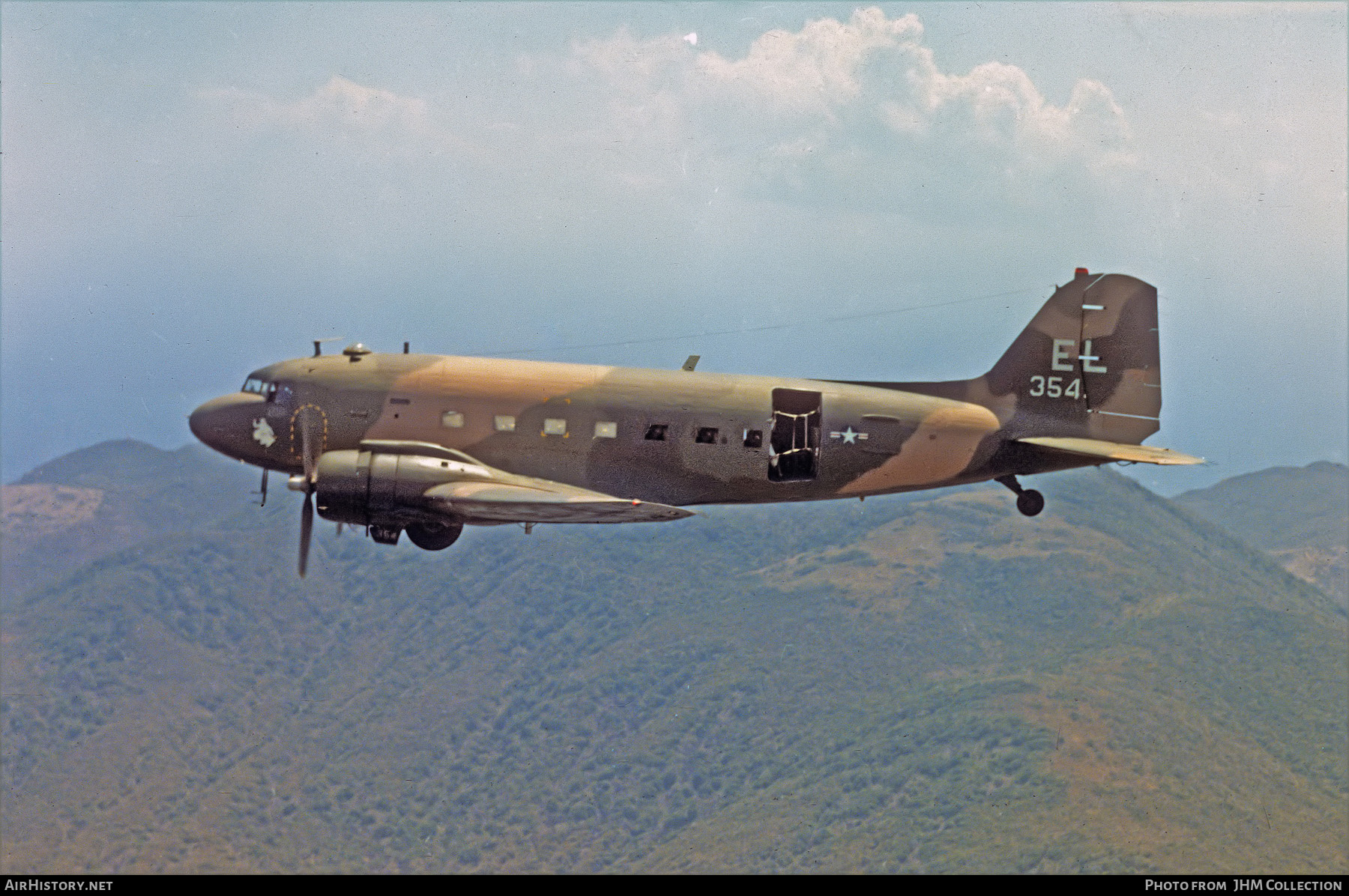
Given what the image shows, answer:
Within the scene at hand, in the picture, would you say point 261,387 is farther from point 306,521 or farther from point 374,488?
point 374,488

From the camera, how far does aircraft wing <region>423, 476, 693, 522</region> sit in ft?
139

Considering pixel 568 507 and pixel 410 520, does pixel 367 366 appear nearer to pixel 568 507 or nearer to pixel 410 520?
pixel 410 520

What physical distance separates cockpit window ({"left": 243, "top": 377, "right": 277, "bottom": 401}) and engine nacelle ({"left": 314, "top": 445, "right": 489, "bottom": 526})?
4455 mm

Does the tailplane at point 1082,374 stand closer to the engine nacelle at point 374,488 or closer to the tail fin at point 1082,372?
the tail fin at point 1082,372

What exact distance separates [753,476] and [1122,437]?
13570 millimetres

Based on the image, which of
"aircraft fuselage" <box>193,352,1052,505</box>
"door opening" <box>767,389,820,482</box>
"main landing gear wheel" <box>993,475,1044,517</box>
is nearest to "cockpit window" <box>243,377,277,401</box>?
"aircraft fuselage" <box>193,352,1052,505</box>

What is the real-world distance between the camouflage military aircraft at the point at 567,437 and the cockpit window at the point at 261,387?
53 millimetres

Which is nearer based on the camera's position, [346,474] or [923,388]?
[346,474]

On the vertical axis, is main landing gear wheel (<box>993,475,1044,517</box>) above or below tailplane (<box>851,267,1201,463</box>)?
below

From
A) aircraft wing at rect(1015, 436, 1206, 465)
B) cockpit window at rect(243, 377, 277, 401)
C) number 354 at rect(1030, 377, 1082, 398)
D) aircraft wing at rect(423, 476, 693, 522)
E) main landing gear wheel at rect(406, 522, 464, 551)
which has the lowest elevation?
main landing gear wheel at rect(406, 522, 464, 551)

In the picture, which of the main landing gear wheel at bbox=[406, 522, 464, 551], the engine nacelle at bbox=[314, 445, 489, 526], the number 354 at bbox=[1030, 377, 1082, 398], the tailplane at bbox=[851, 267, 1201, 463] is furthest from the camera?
the number 354 at bbox=[1030, 377, 1082, 398]

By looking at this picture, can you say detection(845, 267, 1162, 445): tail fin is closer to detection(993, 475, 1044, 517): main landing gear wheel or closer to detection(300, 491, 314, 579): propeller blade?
detection(993, 475, 1044, 517): main landing gear wheel
